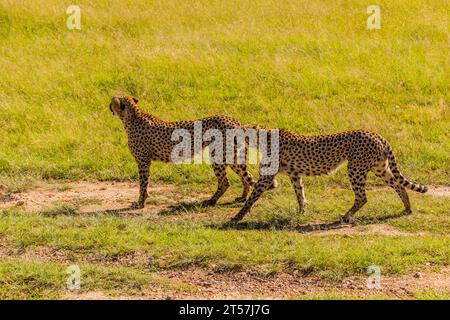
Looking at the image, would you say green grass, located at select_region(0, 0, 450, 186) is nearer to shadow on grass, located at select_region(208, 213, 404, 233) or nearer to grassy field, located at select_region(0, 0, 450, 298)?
grassy field, located at select_region(0, 0, 450, 298)

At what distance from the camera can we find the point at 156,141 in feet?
45.4

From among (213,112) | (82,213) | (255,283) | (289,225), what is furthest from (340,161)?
(213,112)

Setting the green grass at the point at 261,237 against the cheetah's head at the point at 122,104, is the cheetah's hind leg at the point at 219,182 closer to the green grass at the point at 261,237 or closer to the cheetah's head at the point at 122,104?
the green grass at the point at 261,237

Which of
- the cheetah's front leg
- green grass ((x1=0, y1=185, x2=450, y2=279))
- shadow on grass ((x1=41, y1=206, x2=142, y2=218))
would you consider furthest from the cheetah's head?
green grass ((x1=0, y1=185, x2=450, y2=279))

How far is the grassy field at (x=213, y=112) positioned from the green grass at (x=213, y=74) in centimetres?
4

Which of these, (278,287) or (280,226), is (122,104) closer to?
(280,226)

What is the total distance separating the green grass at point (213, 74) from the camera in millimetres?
15734

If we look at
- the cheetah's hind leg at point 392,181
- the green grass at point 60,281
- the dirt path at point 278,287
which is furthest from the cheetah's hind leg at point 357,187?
the green grass at point 60,281

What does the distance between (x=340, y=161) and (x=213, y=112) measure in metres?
4.64

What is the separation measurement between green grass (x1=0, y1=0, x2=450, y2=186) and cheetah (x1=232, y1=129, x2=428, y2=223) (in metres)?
1.64

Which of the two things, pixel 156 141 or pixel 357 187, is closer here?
pixel 357 187

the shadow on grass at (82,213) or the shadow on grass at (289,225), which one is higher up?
the shadow on grass at (82,213)

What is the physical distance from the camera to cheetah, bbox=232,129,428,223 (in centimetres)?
1281

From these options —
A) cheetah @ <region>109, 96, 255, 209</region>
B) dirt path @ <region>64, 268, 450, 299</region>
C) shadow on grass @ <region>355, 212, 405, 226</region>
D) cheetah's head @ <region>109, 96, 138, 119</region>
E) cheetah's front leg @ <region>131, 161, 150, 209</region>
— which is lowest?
dirt path @ <region>64, 268, 450, 299</region>
